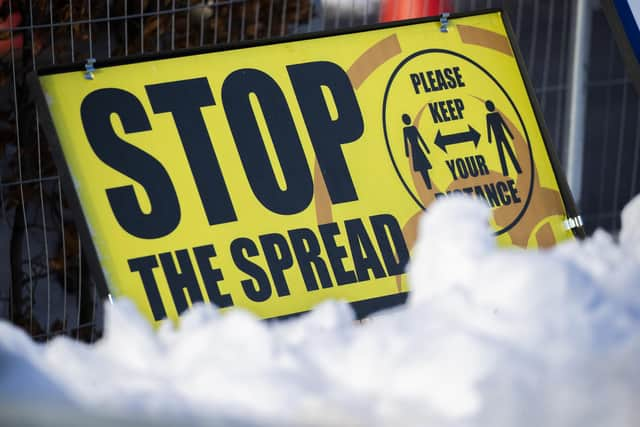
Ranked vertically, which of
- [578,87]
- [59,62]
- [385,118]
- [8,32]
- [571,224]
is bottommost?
[571,224]

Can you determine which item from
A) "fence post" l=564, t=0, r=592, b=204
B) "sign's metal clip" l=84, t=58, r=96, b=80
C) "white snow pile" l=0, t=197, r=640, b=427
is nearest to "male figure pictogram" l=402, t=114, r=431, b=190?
"sign's metal clip" l=84, t=58, r=96, b=80

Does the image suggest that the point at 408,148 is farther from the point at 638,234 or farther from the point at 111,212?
the point at 638,234

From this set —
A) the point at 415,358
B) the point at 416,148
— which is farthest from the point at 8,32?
the point at 415,358

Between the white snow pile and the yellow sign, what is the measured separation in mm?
1418

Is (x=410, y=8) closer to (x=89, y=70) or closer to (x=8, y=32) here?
(x=8, y=32)

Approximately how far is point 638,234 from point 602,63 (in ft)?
13.8

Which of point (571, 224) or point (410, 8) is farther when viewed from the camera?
point (410, 8)

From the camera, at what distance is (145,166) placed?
3.28 metres

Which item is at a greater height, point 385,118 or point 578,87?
point 385,118

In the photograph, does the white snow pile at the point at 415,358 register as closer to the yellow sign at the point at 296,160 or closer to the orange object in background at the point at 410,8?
the yellow sign at the point at 296,160

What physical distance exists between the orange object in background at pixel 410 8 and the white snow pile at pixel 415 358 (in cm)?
325

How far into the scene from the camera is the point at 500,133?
372 cm

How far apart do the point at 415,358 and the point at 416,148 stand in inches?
81.8

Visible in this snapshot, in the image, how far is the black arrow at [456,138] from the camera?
11.9 ft
